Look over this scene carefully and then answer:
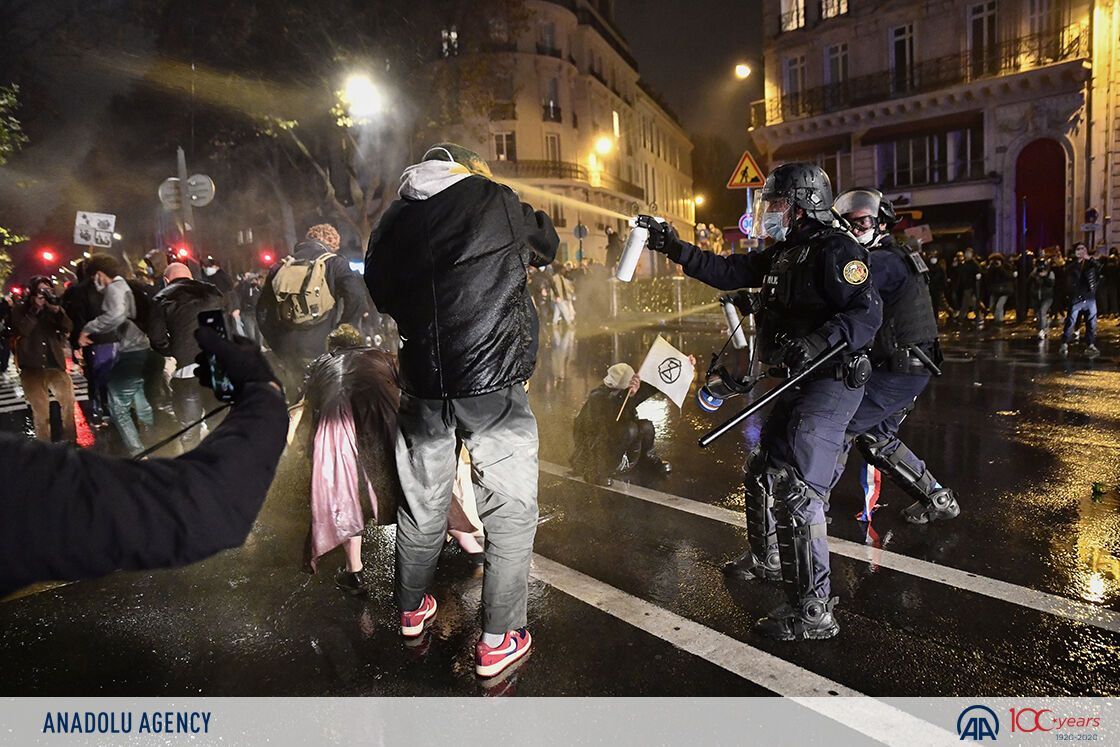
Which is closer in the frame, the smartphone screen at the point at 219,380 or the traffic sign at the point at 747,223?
the smartphone screen at the point at 219,380

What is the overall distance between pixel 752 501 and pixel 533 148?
1725 inches

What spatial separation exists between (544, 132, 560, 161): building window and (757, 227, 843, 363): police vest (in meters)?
43.9

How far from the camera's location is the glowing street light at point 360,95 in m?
19.0

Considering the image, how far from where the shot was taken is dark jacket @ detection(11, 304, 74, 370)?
7395 millimetres

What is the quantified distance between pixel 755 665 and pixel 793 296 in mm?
1556

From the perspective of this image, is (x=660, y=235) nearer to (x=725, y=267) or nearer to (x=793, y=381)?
(x=725, y=267)

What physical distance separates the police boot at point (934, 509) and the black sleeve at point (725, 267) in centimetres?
175

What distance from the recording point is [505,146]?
147 ft

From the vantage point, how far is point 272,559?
4.19 m

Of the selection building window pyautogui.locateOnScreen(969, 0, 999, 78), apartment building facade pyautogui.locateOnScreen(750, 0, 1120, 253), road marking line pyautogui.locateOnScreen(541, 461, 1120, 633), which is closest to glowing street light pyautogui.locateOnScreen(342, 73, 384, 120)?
apartment building facade pyautogui.locateOnScreen(750, 0, 1120, 253)

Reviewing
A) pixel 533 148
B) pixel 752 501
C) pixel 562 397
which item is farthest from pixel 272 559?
pixel 533 148

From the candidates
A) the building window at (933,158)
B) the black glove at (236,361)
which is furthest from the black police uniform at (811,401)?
the building window at (933,158)

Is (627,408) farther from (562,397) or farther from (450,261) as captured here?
(562,397)

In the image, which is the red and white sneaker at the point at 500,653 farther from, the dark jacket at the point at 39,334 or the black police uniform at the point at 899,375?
the dark jacket at the point at 39,334
